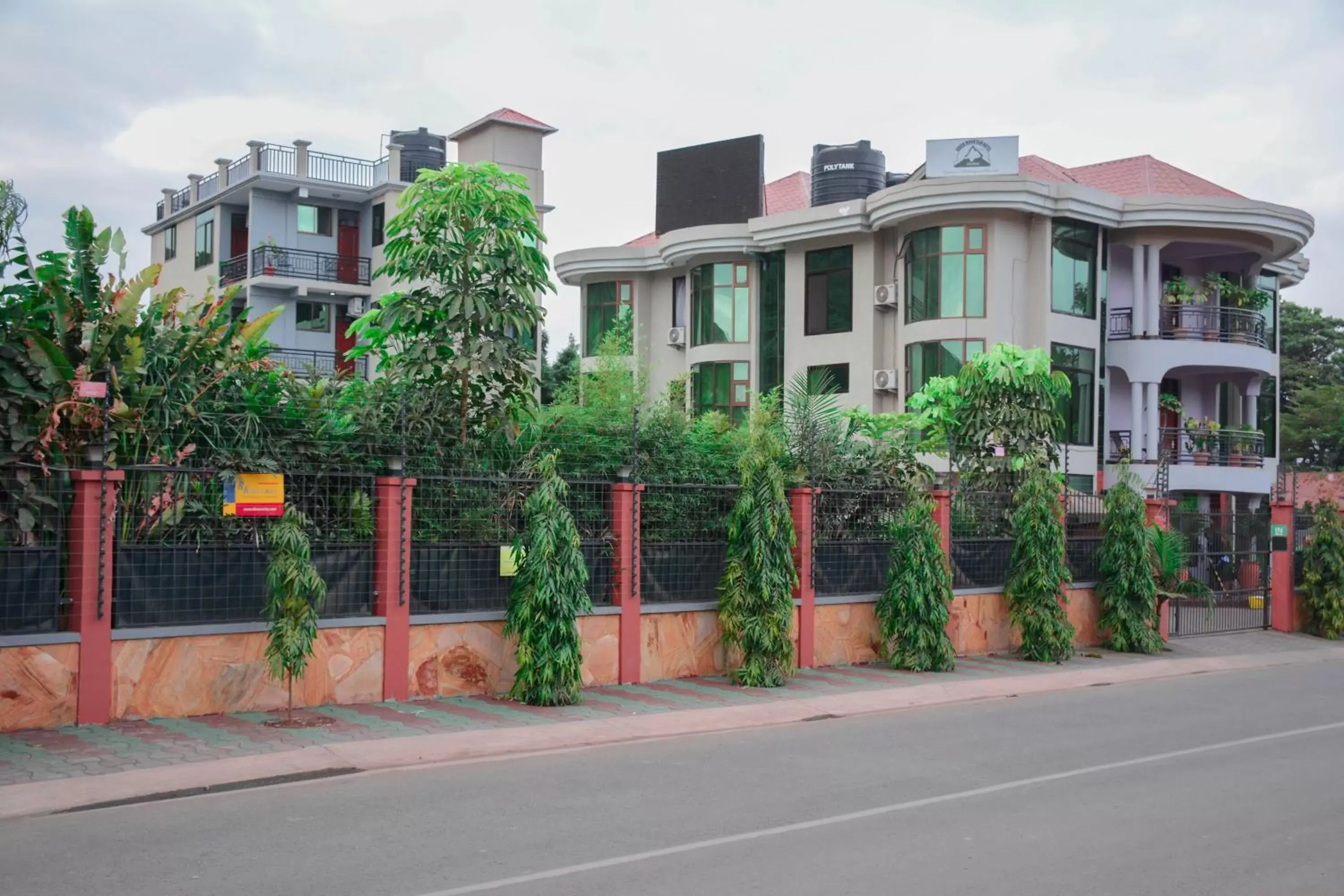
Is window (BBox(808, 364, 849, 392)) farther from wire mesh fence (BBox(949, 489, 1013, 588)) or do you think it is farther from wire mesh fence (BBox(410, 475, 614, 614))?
wire mesh fence (BBox(410, 475, 614, 614))

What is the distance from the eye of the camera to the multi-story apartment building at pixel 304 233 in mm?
41094

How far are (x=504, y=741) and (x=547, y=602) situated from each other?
224 cm

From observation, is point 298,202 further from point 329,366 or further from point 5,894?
point 5,894

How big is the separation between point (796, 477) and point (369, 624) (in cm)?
678

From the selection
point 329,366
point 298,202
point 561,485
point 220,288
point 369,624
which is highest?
point 298,202

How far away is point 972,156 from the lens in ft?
109

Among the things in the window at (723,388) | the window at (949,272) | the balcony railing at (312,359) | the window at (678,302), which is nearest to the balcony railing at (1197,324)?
the window at (949,272)

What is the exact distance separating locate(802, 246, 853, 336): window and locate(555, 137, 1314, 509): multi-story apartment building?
0.06m

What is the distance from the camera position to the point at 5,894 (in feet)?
22.8

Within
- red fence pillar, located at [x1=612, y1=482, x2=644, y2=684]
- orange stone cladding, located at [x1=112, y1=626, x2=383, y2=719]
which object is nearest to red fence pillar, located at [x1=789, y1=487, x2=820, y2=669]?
→ red fence pillar, located at [x1=612, y1=482, x2=644, y2=684]

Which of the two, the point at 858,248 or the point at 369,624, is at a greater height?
the point at 858,248

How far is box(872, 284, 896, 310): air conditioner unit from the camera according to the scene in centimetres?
3384

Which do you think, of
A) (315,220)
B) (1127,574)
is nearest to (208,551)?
(1127,574)

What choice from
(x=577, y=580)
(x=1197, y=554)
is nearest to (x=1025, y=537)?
(x=1197, y=554)
